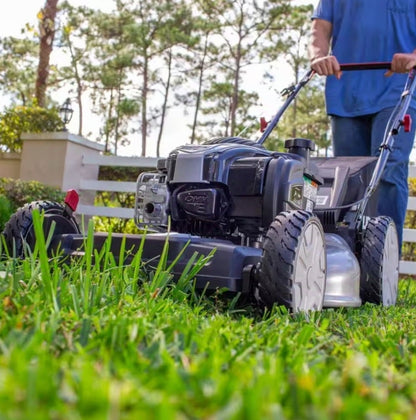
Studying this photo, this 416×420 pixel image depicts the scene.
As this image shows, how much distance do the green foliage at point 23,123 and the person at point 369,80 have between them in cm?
539

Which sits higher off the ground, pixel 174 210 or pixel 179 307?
pixel 174 210

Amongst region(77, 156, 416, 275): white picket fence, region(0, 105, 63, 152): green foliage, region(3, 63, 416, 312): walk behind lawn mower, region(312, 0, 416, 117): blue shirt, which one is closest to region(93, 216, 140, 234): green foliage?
region(77, 156, 416, 275): white picket fence

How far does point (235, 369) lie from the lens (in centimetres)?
81

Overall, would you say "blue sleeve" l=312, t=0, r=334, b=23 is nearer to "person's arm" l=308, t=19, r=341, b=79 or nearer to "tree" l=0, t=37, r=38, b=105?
"person's arm" l=308, t=19, r=341, b=79

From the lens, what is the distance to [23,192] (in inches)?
204

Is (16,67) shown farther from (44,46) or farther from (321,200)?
(321,200)

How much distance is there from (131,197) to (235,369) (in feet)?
21.4

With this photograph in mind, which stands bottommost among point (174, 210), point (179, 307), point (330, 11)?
point (179, 307)

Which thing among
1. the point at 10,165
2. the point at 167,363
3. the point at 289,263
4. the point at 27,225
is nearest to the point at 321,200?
the point at 289,263

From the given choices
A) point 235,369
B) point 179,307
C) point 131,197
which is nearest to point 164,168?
point 179,307

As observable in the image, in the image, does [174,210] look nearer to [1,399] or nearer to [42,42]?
[1,399]

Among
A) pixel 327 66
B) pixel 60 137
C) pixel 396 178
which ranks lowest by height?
pixel 396 178

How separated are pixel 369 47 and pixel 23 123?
245 inches

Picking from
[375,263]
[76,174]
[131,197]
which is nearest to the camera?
[375,263]
